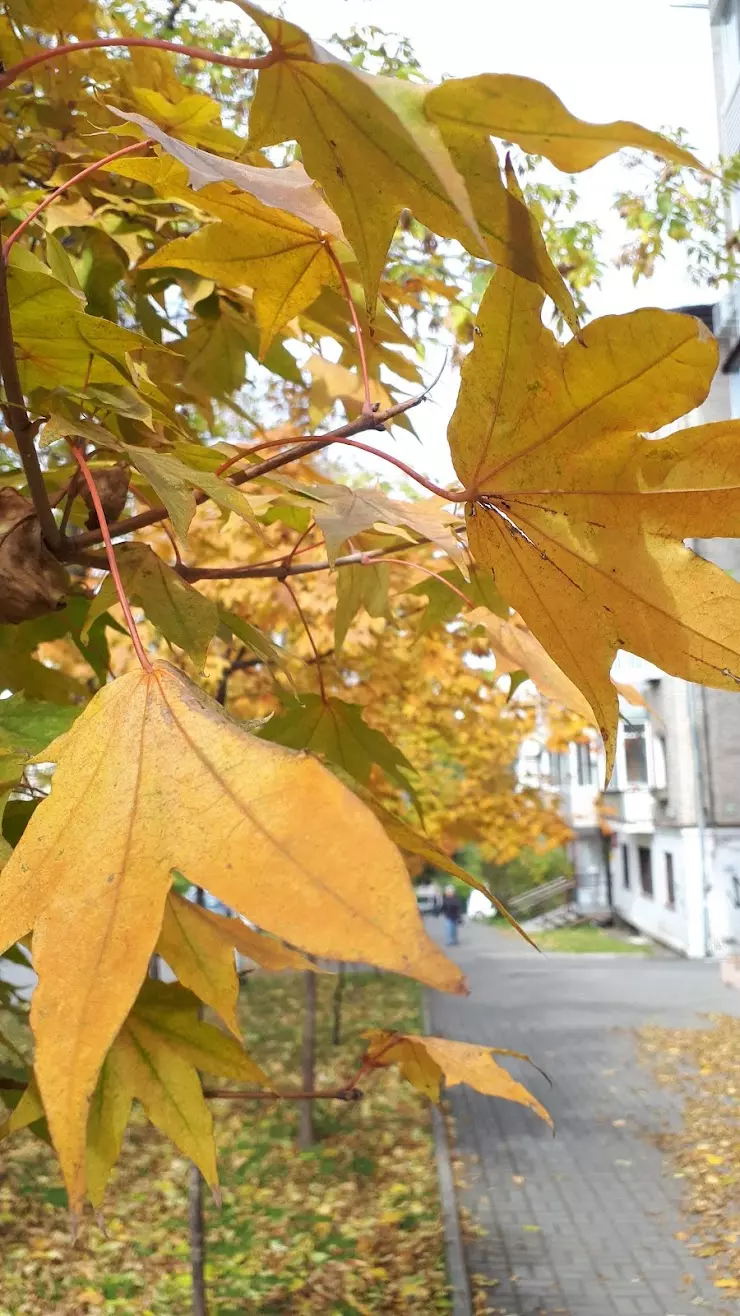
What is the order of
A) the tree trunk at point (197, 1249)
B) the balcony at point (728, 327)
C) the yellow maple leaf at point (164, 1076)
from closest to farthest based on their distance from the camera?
the yellow maple leaf at point (164, 1076) < the tree trunk at point (197, 1249) < the balcony at point (728, 327)

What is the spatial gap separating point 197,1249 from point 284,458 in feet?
10.9

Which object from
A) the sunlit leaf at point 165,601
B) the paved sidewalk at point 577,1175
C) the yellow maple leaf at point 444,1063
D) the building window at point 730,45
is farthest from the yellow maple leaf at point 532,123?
the building window at point 730,45

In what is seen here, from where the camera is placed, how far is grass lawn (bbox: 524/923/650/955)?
18781 millimetres

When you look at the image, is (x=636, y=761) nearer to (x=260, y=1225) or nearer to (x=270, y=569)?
(x=260, y=1225)

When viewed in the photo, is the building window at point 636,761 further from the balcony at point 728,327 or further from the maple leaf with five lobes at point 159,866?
the maple leaf with five lobes at point 159,866

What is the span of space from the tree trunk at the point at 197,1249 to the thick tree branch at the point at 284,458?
2.76 metres

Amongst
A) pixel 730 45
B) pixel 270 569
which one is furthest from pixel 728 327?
pixel 270 569

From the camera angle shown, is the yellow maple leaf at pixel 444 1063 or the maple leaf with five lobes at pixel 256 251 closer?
the maple leaf with five lobes at pixel 256 251

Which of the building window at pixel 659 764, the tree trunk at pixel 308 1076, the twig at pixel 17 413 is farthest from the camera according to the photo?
the building window at pixel 659 764

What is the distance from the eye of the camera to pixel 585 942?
20.3m

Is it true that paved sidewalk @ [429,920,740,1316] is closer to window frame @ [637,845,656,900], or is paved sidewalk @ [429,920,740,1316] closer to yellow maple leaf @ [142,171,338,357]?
yellow maple leaf @ [142,171,338,357]

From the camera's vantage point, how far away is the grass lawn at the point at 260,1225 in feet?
12.8

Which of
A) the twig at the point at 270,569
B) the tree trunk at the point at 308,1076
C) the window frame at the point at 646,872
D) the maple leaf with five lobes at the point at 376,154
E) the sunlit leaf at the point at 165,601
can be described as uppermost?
the maple leaf with five lobes at the point at 376,154

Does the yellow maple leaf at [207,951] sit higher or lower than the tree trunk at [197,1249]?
higher
